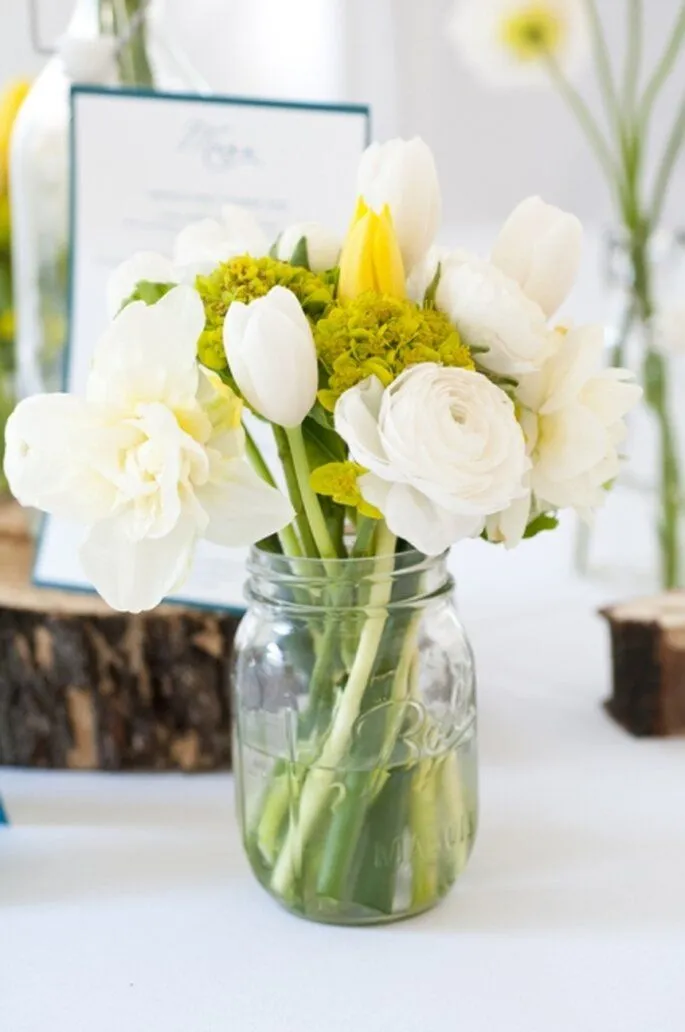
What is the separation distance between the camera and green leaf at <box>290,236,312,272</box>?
518mm

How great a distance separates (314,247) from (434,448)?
0.44 ft

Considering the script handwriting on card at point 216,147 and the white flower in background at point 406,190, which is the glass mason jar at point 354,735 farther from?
the script handwriting on card at point 216,147

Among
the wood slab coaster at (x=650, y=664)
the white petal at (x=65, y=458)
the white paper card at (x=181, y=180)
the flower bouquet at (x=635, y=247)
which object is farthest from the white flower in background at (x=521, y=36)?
the white petal at (x=65, y=458)

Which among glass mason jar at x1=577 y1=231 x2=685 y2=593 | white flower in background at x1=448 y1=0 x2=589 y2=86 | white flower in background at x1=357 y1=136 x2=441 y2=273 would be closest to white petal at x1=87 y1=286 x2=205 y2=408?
white flower in background at x1=357 y1=136 x2=441 y2=273

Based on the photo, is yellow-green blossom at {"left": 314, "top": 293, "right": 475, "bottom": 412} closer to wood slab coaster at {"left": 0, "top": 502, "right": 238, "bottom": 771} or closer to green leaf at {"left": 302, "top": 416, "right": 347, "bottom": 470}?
green leaf at {"left": 302, "top": 416, "right": 347, "bottom": 470}

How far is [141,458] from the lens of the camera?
0.44 meters

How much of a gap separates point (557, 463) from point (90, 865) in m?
0.34

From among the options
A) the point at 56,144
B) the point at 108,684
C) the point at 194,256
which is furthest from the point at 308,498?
the point at 56,144

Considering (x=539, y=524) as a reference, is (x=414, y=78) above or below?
above

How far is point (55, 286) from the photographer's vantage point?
32.2 inches

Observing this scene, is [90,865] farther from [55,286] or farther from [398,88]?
[398,88]

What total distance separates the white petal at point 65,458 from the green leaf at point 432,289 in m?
0.14

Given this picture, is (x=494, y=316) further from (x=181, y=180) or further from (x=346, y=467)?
(x=181, y=180)

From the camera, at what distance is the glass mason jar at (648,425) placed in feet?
3.09
